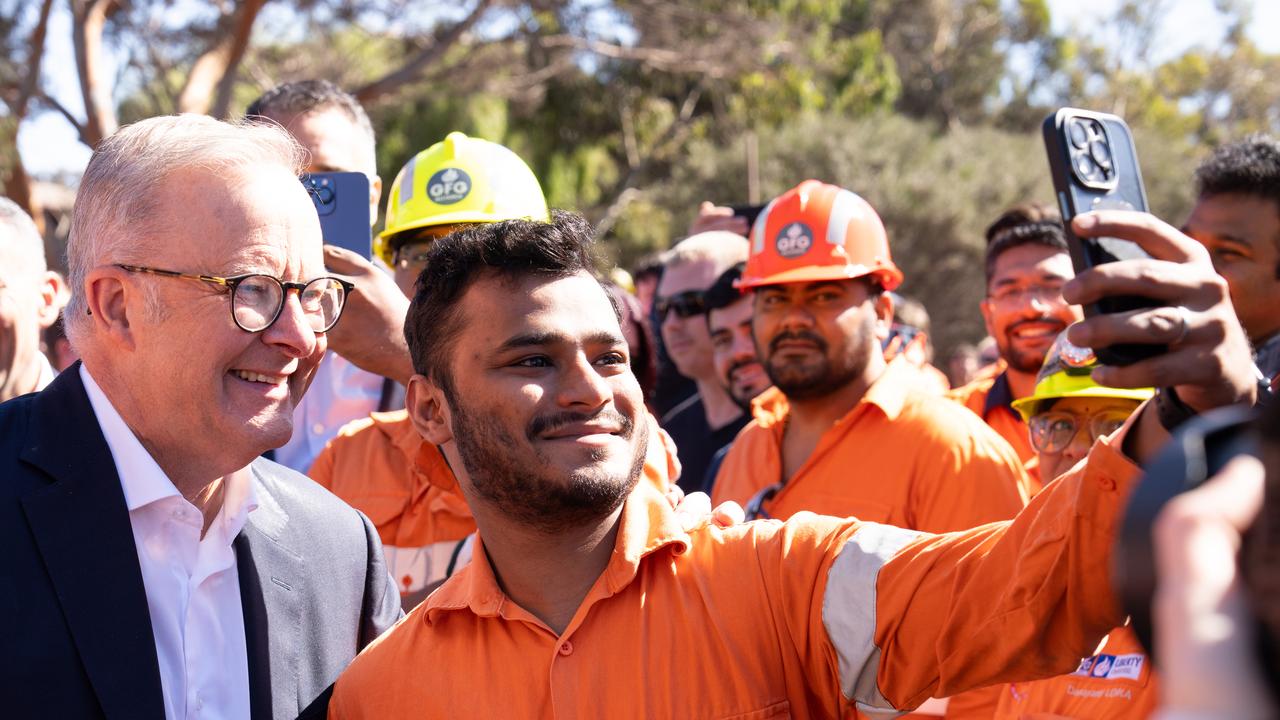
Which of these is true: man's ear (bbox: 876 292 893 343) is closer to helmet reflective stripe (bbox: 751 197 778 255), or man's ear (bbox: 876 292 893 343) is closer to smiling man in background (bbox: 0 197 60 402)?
helmet reflective stripe (bbox: 751 197 778 255)

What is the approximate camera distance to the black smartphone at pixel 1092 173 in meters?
1.62

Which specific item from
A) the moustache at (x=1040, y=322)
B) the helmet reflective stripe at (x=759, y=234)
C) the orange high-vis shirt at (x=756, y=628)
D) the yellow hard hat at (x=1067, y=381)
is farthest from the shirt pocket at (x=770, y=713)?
the moustache at (x=1040, y=322)

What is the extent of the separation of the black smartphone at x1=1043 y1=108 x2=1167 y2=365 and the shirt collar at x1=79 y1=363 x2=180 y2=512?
5.65 feet

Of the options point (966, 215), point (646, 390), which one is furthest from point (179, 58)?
point (966, 215)

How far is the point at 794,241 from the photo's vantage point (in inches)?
182

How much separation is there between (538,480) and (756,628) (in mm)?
506

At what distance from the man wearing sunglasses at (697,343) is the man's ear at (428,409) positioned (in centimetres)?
305

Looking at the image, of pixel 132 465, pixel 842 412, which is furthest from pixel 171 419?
pixel 842 412

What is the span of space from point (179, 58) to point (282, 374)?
12292mm

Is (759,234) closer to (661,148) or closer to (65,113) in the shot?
(65,113)

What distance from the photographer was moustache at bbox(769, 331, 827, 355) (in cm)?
446

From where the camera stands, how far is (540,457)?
242 centimetres

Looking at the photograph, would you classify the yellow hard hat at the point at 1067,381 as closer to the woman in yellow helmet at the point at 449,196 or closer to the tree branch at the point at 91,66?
the woman in yellow helmet at the point at 449,196

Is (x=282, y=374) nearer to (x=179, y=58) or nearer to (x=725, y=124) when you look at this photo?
(x=179, y=58)
